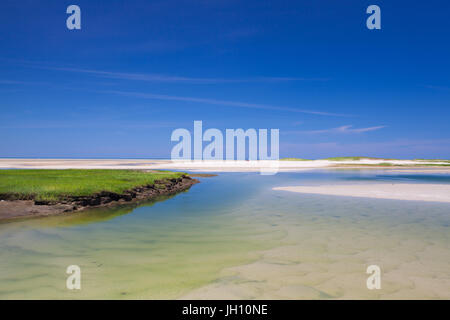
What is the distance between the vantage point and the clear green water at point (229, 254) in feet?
19.2

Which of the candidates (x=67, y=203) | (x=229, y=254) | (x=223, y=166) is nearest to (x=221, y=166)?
(x=223, y=166)

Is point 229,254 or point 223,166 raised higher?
point 223,166

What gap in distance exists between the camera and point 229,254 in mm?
8188

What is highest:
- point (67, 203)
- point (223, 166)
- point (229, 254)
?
point (223, 166)

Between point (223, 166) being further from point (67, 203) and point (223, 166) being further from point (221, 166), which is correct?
point (67, 203)

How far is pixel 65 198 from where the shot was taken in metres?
15.4

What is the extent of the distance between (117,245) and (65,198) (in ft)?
28.2

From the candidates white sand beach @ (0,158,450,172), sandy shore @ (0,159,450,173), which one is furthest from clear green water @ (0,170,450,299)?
sandy shore @ (0,159,450,173)

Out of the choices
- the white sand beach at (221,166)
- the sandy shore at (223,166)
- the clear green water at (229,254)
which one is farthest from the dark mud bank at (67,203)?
the sandy shore at (223,166)

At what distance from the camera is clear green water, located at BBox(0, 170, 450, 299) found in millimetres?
5840
